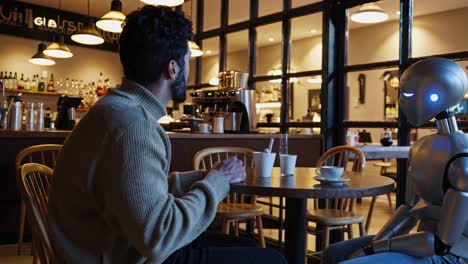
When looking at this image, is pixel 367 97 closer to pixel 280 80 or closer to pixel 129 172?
pixel 280 80

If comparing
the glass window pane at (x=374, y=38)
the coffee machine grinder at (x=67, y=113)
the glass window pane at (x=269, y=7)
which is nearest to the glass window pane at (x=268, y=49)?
the glass window pane at (x=269, y=7)

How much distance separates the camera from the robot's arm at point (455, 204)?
124cm

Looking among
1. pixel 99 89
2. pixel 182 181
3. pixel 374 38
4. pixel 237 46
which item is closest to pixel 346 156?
pixel 182 181

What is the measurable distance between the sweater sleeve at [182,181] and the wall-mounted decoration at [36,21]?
252 inches

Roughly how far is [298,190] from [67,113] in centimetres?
277

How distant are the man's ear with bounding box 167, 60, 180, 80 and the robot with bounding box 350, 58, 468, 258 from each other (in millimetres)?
735

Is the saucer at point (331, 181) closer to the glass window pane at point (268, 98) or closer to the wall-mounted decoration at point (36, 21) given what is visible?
the glass window pane at point (268, 98)

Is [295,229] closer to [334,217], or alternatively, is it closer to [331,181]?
[331,181]

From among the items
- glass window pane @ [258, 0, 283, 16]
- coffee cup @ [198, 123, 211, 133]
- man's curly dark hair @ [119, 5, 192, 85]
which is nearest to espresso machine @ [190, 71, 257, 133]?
coffee cup @ [198, 123, 211, 133]

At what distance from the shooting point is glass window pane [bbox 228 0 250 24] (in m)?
4.79

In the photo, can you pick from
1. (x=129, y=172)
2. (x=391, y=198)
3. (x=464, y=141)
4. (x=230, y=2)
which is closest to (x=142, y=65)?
(x=129, y=172)

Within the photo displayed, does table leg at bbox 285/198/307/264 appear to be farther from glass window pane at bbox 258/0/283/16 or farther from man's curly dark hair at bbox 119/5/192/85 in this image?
glass window pane at bbox 258/0/283/16

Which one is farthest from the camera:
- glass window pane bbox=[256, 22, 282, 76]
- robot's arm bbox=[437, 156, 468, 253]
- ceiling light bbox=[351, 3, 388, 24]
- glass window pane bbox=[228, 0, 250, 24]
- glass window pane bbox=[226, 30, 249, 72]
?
glass window pane bbox=[226, 30, 249, 72]

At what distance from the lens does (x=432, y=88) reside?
135cm
